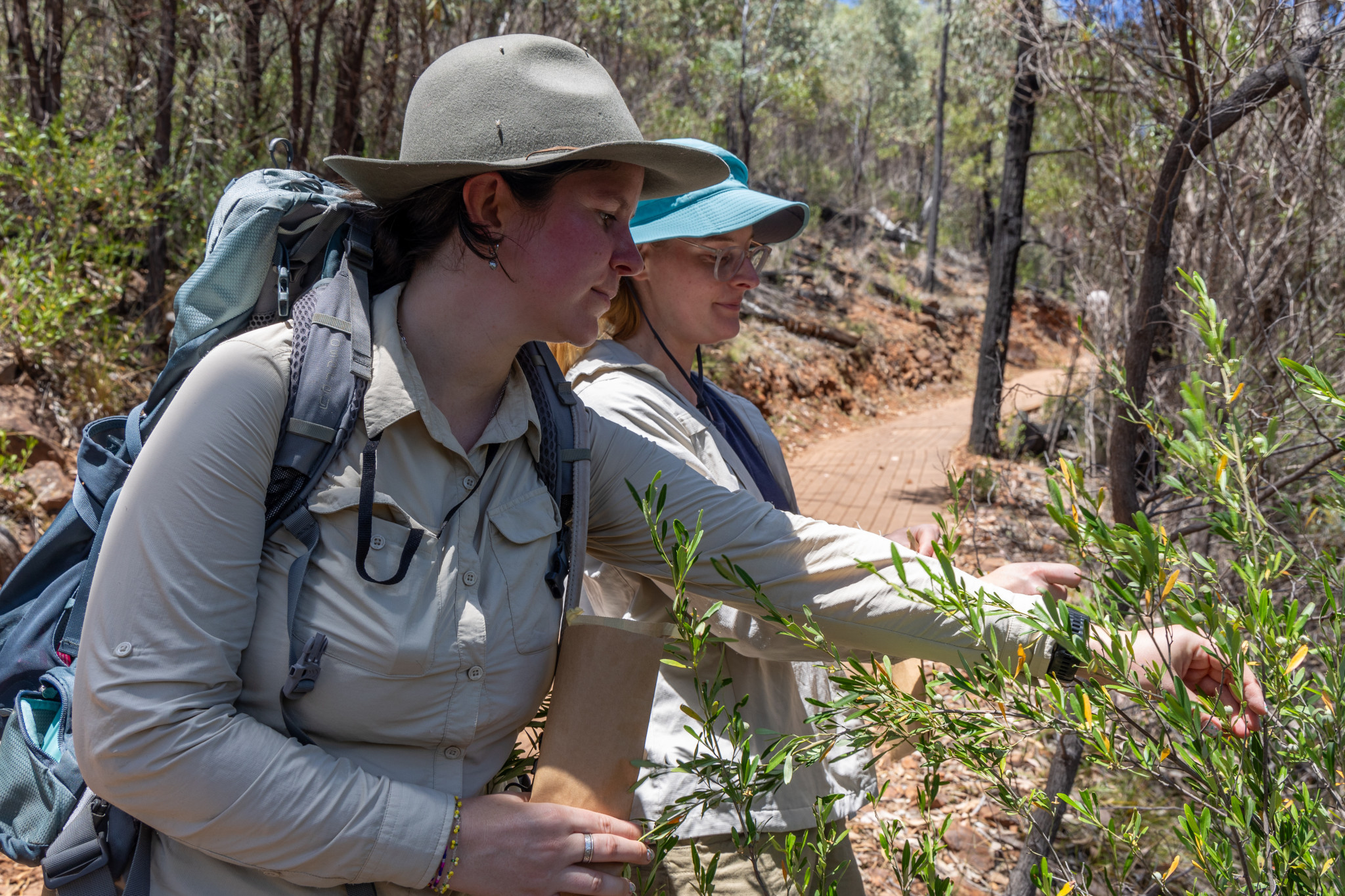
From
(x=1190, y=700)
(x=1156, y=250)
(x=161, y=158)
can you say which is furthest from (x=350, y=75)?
(x=1190, y=700)

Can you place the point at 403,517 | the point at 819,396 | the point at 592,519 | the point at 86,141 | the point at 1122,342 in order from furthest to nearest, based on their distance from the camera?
the point at 819,396
the point at 86,141
the point at 1122,342
the point at 592,519
the point at 403,517

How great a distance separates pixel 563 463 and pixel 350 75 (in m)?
7.31

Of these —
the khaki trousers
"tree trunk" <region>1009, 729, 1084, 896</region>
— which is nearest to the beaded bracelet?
the khaki trousers

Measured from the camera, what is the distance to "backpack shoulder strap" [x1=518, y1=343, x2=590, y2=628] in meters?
1.48

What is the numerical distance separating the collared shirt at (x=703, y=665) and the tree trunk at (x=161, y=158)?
6.63 meters

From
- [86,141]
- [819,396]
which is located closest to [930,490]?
[819,396]

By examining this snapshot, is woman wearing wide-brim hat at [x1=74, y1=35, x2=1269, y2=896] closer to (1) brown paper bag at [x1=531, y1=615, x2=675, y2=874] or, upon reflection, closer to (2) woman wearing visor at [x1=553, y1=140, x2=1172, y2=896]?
(1) brown paper bag at [x1=531, y1=615, x2=675, y2=874]

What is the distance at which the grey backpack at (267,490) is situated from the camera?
1.25m

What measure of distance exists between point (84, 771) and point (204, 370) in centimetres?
50

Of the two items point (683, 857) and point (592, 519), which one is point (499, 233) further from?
point (683, 857)

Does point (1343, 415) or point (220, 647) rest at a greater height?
point (1343, 415)

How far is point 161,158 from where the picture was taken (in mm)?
7602

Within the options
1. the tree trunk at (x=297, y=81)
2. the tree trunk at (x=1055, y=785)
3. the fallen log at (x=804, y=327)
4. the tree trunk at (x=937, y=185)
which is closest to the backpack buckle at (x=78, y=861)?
the tree trunk at (x=1055, y=785)

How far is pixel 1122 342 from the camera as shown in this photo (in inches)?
215
